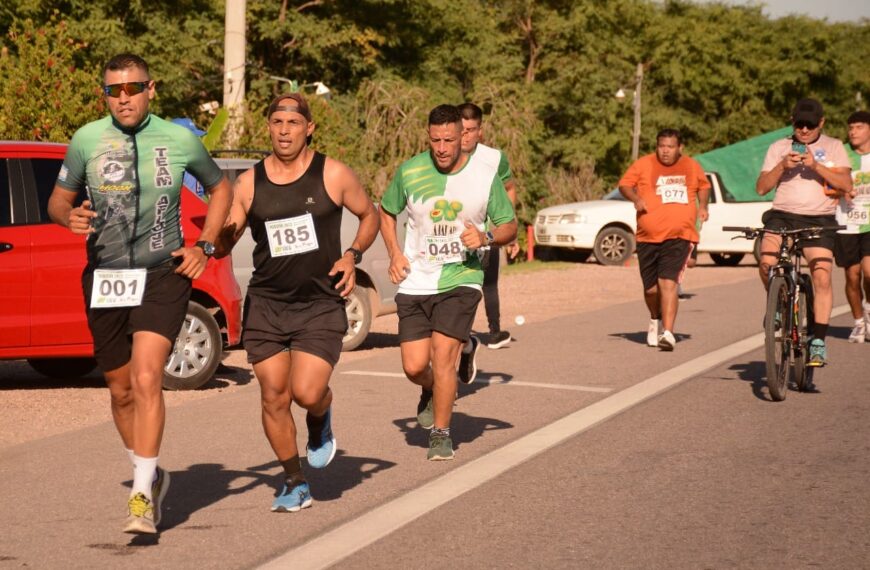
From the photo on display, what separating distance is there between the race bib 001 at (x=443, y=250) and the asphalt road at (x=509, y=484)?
108 centimetres

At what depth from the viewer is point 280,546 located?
19.7 feet

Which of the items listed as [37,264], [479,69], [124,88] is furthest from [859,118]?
[479,69]

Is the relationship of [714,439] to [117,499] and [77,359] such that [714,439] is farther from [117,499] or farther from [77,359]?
[77,359]

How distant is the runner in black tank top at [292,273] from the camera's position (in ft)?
21.8

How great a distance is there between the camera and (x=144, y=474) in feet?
20.0

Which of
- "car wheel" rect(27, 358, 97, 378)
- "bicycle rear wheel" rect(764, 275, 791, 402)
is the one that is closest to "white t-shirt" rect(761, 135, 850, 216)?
"bicycle rear wheel" rect(764, 275, 791, 402)

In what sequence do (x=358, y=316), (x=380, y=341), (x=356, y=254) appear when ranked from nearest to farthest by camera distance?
(x=356, y=254) → (x=358, y=316) → (x=380, y=341)

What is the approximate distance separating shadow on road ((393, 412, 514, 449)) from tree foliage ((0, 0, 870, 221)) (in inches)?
334

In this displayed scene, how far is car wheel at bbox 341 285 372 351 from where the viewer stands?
13305 mm

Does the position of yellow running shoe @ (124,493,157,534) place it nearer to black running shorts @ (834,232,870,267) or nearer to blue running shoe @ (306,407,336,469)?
blue running shoe @ (306,407,336,469)

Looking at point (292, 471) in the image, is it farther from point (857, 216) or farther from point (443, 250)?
point (857, 216)

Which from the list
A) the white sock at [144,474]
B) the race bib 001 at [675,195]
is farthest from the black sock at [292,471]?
the race bib 001 at [675,195]

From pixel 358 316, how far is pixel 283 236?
6.69 m

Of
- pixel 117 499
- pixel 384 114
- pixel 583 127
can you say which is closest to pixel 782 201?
pixel 117 499
